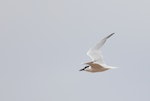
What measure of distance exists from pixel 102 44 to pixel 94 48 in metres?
0.75

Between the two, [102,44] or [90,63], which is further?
[102,44]

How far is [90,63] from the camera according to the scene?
19.8 m

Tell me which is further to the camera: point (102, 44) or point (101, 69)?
point (102, 44)

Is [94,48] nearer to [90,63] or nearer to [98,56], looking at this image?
[98,56]

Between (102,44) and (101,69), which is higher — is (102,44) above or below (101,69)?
above

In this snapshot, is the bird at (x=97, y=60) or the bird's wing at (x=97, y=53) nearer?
the bird at (x=97, y=60)

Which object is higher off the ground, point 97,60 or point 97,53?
point 97,53

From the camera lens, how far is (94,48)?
2172 centimetres

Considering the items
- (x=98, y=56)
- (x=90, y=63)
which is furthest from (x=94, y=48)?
(x=90, y=63)

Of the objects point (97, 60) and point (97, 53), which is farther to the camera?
point (97, 53)

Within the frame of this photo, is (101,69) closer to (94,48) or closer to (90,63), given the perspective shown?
(90,63)

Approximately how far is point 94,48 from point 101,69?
92.2 inches

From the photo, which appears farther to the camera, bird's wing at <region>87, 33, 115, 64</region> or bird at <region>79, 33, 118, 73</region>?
bird's wing at <region>87, 33, 115, 64</region>

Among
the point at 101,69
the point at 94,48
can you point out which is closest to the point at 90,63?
the point at 101,69
